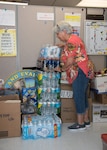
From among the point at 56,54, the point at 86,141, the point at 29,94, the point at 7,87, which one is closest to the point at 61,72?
the point at 56,54

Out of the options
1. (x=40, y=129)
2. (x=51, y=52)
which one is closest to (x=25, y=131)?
(x=40, y=129)

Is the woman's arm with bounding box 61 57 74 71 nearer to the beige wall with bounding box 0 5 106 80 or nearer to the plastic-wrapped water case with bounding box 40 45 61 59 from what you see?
the plastic-wrapped water case with bounding box 40 45 61 59

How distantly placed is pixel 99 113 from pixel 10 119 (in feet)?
4.49

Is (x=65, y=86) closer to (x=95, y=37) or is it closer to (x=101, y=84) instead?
(x=101, y=84)

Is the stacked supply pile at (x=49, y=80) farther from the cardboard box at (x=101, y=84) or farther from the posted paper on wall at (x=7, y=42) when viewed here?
the cardboard box at (x=101, y=84)

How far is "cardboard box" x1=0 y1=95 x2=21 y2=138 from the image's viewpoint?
2586mm

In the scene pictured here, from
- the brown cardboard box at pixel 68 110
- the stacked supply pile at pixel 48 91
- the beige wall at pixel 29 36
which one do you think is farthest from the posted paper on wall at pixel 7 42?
the brown cardboard box at pixel 68 110

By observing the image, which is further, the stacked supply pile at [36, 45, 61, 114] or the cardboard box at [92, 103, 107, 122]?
the cardboard box at [92, 103, 107, 122]

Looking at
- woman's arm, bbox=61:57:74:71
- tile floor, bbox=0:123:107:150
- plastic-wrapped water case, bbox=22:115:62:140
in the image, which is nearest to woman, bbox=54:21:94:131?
woman's arm, bbox=61:57:74:71

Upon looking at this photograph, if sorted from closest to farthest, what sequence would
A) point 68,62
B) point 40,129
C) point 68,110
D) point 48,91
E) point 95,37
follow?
point 40,129
point 68,62
point 48,91
point 68,110
point 95,37

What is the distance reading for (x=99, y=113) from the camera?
3.21 meters

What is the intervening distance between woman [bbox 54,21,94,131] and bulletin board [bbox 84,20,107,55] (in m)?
0.62

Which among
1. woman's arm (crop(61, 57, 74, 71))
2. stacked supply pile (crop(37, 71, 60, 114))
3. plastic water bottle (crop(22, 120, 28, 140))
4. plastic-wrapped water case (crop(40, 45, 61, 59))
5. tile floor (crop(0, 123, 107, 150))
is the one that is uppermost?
plastic-wrapped water case (crop(40, 45, 61, 59))

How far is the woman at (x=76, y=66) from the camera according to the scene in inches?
108
